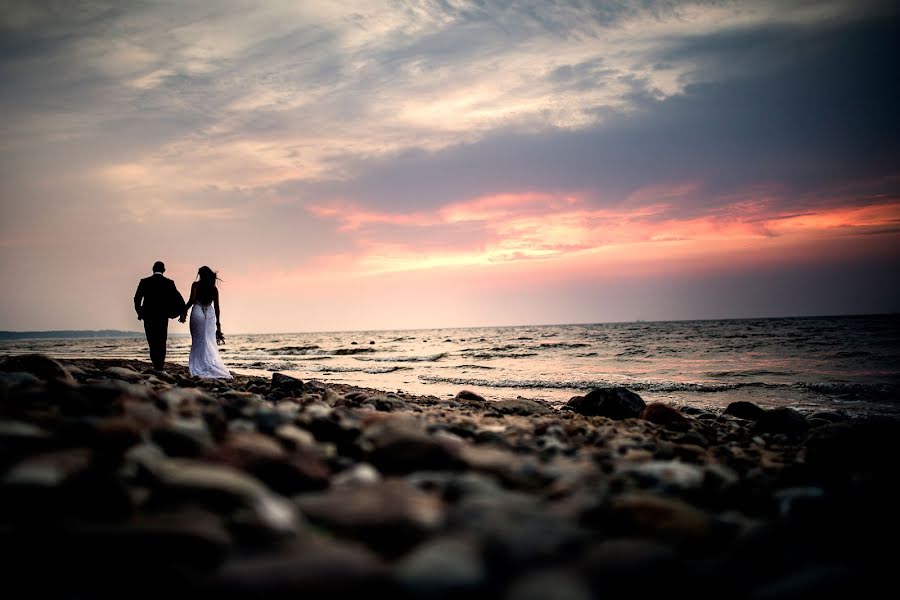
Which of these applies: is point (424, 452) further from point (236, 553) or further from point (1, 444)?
point (1, 444)

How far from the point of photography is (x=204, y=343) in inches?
408

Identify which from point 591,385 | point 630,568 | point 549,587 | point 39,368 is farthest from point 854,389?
point 39,368

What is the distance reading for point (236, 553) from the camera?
5.35 ft

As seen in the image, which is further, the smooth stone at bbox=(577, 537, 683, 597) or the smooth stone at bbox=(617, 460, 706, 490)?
the smooth stone at bbox=(617, 460, 706, 490)

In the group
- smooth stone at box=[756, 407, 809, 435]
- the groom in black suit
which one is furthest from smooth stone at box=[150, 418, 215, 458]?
the groom in black suit

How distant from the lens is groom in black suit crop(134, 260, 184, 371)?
397 inches

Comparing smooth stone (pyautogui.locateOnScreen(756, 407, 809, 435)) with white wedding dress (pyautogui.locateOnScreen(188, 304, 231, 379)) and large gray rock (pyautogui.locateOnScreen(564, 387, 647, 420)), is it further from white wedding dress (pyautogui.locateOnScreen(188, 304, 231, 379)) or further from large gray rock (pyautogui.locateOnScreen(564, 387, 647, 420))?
white wedding dress (pyautogui.locateOnScreen(188, 304, 231, 379))

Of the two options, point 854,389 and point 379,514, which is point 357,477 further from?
point 854,389

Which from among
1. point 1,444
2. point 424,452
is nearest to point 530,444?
point 424,452

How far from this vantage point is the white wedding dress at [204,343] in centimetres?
1032

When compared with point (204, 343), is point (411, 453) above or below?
below

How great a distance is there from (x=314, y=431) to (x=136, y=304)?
876 cm

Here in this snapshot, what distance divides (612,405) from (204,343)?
27.5 feet

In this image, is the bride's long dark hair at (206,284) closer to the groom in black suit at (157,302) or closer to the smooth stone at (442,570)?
the groom in black suit at (157,302)
